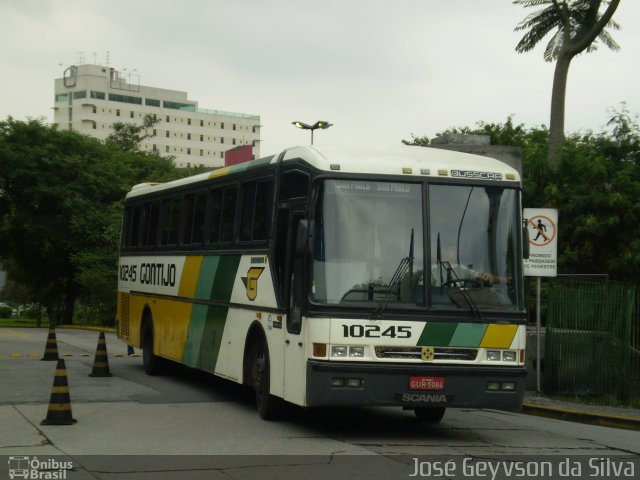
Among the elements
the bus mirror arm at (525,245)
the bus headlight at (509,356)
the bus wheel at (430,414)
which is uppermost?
the bus mirror arm at (525,245)

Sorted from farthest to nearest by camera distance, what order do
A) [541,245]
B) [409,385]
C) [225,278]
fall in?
[541,245]
[225,278]
[409,385]

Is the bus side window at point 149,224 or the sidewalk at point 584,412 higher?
the bus side window at point 149,224

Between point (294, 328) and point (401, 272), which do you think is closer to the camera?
point (401, 272)

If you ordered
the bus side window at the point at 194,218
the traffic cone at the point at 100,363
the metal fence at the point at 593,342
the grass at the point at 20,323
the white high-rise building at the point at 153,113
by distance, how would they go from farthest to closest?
the white high-rise building at the point at 153,113
the grass at the point at 20,323
the traffic cone at the point at 100,363
the bus side window at the point at 194,218
the metal fence at the point at 593,342

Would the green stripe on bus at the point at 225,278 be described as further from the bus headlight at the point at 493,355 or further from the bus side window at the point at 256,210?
the bus headlight at the point at 493,355

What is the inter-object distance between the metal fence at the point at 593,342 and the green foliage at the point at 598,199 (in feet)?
16.3

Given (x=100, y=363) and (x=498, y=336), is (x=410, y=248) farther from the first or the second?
(x=100, y=363)

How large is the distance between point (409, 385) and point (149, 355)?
9248mm

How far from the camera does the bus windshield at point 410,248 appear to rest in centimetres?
1158

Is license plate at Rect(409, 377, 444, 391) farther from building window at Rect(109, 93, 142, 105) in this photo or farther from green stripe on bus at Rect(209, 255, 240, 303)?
building window at Rect(109, 93, 142, 105)

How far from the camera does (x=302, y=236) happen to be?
1164 cm

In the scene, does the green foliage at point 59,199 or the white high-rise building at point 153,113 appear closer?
the green foliage at point 59,199

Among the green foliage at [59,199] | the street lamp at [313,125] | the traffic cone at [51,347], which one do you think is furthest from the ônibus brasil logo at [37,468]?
the green foliage at [59,199]

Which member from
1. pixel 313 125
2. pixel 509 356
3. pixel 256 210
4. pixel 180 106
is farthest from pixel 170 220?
pixel 180 106
